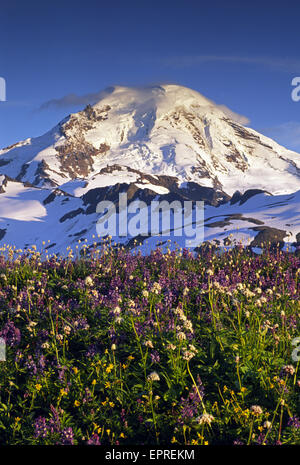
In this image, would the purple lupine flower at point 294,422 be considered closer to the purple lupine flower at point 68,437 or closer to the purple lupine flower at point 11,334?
the purple lupine flower at point 68,437

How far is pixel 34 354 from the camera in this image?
6.13m

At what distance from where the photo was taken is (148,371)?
225 inches

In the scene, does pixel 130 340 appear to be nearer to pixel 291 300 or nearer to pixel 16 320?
pixel 16 320

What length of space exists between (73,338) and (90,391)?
1408 mm

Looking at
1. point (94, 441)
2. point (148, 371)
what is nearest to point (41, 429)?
point (94, 441)

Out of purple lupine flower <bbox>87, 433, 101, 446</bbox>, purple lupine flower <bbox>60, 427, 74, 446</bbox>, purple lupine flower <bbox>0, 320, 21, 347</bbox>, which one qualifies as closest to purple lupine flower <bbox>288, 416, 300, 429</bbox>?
purple lupine flower <bbox>87, 433, 101, 446</bbox>

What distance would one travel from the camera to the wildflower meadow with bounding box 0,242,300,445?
4.75 m

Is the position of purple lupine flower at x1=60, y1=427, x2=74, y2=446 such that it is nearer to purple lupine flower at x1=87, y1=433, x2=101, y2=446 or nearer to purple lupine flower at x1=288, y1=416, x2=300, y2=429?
purple lupine flower at x1=87, y1=433, x2=101, y2=446

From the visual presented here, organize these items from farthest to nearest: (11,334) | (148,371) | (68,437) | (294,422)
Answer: (11,334) → (148,371) → (294,422) → (68,437)

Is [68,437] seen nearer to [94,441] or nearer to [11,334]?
[94,441]

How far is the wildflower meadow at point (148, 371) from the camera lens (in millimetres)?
4754

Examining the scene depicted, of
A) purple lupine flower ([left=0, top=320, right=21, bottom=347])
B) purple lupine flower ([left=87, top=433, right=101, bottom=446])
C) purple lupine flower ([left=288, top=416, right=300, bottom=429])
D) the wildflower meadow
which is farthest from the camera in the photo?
purple lupine flower ([left=0, top=320, right=21, bottom=347])

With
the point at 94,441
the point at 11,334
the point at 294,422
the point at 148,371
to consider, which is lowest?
the point at 94,441
